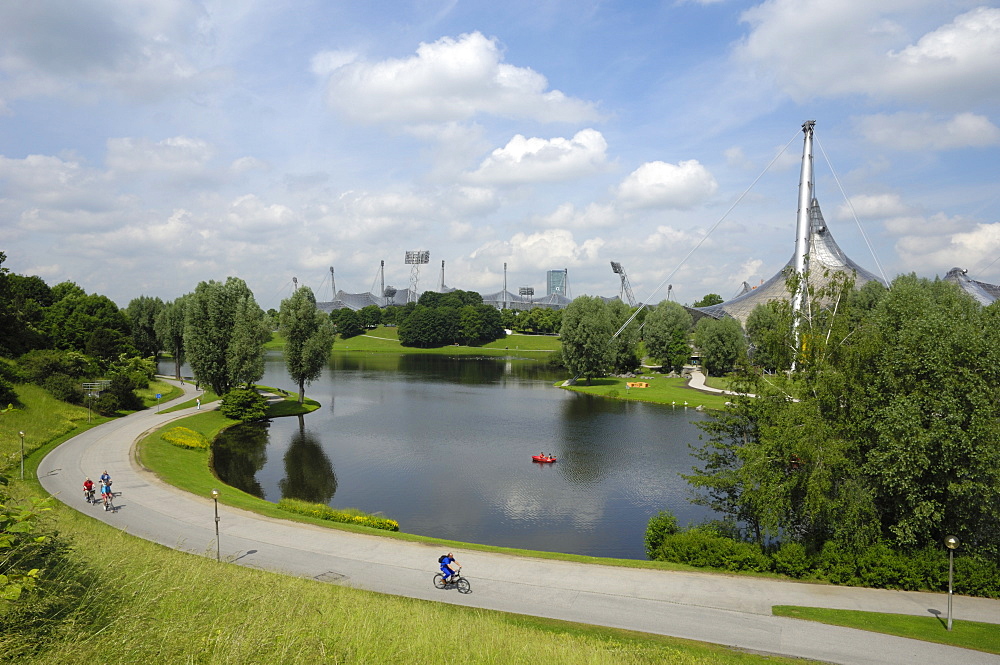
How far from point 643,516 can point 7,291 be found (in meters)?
52.5

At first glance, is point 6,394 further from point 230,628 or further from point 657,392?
point 657,392

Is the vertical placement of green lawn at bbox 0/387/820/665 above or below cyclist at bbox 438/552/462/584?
above

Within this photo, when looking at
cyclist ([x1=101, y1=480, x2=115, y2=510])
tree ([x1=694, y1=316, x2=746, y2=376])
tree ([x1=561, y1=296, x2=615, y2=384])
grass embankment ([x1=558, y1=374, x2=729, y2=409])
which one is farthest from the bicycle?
tree ([x1=694, y1=316, x2=746, y2=376])

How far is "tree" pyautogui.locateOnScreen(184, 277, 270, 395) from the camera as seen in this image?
45.8 meters

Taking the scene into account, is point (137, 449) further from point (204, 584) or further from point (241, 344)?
point (204, 584)

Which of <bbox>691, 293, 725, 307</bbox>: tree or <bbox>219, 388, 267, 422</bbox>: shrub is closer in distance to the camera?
<bbox>219, 388, 267, 422</bbox>: shrub

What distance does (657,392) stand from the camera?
199 feet

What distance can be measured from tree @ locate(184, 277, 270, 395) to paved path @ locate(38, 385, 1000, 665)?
25.2 m

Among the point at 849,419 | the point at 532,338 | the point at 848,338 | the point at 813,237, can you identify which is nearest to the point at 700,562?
the point at 849,419

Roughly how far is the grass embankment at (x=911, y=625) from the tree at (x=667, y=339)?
64.5 metres

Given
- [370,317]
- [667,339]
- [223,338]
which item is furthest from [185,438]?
[370,317]

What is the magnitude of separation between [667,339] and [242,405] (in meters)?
56.1

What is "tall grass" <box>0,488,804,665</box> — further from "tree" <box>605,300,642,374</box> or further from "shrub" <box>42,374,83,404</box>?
"tree" <box>605,300,642,374</box>

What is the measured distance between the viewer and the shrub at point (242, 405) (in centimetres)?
4303
